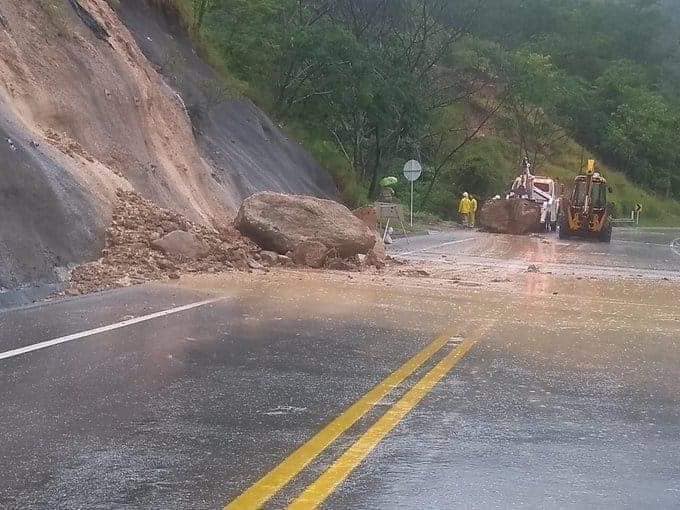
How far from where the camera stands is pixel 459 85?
5741 cm

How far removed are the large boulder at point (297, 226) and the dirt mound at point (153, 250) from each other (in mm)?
319

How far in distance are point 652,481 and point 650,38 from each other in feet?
331

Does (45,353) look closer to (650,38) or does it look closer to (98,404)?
(98,404)

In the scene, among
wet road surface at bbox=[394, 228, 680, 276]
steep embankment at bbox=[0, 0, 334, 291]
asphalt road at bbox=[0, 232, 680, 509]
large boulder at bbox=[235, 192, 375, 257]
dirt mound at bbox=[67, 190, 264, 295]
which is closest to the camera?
asphalt road at bbox=[0, 232, 680, 509]

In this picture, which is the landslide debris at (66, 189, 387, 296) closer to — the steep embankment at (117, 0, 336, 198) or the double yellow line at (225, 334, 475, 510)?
the double yellow line at (225, 334, 475, 510)

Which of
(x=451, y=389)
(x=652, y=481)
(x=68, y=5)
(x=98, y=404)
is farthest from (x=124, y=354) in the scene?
(x=68, y=5)

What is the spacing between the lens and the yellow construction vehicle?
35031mm

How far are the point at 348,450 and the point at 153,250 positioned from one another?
10051mm

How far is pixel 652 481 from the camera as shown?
5.12 metres

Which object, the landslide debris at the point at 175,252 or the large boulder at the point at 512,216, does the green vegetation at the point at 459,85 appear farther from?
the landslide debris at the point at 175,252

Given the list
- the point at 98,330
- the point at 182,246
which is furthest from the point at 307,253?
the point at 98,330

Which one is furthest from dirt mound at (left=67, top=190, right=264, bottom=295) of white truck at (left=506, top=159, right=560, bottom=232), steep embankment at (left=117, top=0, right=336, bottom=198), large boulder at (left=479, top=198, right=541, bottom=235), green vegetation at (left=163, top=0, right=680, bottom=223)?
white truck at (left=506, top=159, right=560, bottom=232)

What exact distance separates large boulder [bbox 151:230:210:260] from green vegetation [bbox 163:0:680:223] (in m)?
13.3

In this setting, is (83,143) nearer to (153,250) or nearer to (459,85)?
(153,250)
